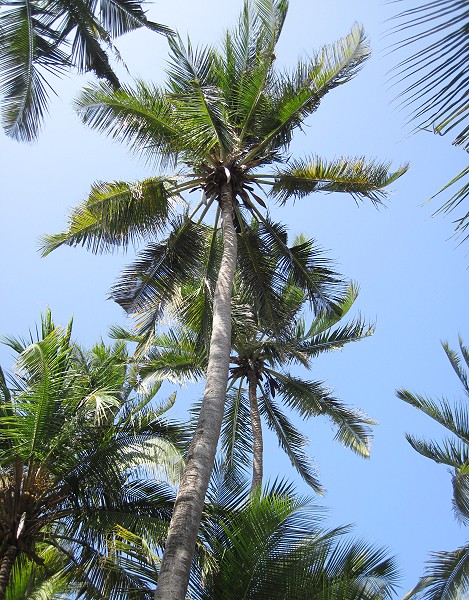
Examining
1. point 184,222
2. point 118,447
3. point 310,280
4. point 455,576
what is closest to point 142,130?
point 184,222

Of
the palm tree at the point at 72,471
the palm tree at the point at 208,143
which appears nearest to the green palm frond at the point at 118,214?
the palm tree at the point at 208,143

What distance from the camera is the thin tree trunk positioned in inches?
307

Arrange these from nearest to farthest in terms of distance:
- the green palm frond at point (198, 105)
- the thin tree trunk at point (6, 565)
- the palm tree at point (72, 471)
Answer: the thin tree trunk at point (6, 565) → the palm tree at point (72, 471) → the green palm frond at point (198, 105)

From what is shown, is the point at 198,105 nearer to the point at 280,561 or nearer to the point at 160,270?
the point at 160,270

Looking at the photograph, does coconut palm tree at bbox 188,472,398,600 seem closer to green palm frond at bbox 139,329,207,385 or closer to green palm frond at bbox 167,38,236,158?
green palm frond at bbox 167,38,236,158

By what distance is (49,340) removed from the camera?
9.42 m

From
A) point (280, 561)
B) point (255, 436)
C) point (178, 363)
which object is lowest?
point (280, 561)

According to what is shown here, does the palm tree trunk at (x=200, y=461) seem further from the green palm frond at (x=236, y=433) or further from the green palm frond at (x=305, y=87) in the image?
the green palm frond at (x=236, y=433)

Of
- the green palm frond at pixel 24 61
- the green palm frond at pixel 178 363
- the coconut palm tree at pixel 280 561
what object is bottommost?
the coconut palm tree at pixel 280 561

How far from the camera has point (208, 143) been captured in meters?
11.7

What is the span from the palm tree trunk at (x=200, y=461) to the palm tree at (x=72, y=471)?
123 cm

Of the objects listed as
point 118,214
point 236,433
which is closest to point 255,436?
point 236,433

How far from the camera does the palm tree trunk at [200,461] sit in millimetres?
6461

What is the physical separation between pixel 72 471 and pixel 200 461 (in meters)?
2.39
